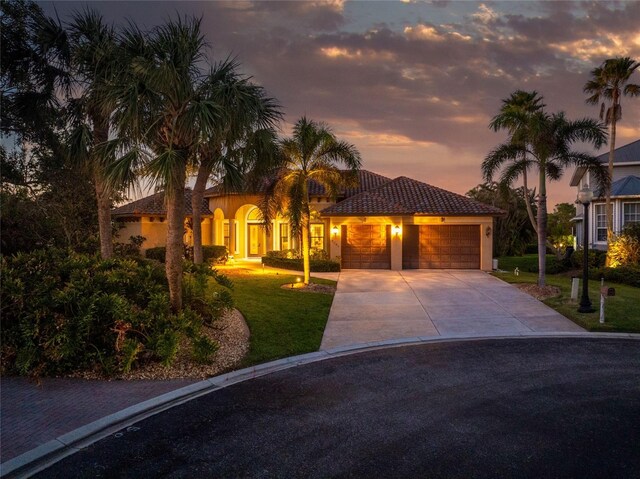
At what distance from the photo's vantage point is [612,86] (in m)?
23.5

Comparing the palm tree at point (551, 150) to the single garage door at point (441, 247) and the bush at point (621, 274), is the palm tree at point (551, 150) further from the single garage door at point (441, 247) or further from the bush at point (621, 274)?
the single garage door at point (441, 247)

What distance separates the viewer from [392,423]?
6008 mm

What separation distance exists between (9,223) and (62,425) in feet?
38.9

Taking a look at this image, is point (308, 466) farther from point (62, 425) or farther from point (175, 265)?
point (175, 265)

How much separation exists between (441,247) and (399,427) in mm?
21099

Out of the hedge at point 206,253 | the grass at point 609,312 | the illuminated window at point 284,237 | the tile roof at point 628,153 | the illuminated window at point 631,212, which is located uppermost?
the tile roof at point 628,153

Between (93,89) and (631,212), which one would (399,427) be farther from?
(631,212)

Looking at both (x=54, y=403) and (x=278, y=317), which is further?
(x=278, y=317)

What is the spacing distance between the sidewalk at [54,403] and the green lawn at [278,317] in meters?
2.17

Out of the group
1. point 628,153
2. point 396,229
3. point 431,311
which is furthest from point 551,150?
point 628,153

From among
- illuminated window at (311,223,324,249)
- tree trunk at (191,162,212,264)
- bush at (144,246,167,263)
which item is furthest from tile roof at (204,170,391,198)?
tree trunk at (191,162,212,264)

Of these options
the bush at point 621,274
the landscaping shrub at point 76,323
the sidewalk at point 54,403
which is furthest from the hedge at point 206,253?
the bush at point 621,274

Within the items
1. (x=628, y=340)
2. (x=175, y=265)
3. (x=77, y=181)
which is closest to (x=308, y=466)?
(x=175, y=265)

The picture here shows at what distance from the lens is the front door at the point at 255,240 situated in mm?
29625
